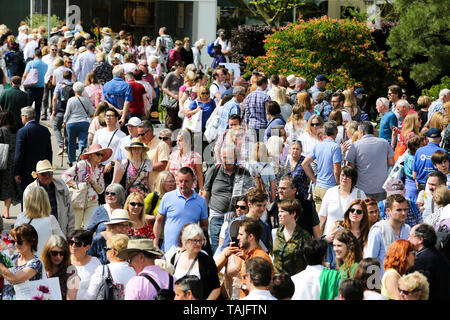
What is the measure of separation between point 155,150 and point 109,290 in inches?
198

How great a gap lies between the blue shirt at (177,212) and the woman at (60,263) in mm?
1907

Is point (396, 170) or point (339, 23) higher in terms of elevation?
point (339, 23)

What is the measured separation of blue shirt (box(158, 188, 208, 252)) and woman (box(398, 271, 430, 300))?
10.6 feet

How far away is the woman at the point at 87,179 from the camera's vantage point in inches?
420

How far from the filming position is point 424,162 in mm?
11195

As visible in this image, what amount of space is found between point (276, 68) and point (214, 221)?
13105 millimetres

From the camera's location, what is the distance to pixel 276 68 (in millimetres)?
22859

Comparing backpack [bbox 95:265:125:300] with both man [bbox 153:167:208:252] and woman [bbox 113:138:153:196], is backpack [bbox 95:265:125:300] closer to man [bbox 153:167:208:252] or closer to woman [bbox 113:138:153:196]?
man [bbox 153:167:208:252]

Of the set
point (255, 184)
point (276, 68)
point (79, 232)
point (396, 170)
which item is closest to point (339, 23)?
point (276, 68)

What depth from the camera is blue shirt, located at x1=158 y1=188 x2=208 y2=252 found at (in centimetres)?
930

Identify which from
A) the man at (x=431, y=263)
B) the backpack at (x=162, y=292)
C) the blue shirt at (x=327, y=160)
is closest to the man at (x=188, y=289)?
the backpack at (x=162, y=292)

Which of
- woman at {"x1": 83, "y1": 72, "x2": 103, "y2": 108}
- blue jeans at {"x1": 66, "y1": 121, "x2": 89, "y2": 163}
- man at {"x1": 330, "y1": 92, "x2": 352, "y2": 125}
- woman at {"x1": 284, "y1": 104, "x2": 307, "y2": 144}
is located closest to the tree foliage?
woman at {"x1": 83, "y1": 72, "x2": 103, "y2": 108}

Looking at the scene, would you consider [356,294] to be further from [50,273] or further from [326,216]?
[326,216]

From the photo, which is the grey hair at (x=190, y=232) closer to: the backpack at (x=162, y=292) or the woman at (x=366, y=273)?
the backpack at (x=162, y=292)
